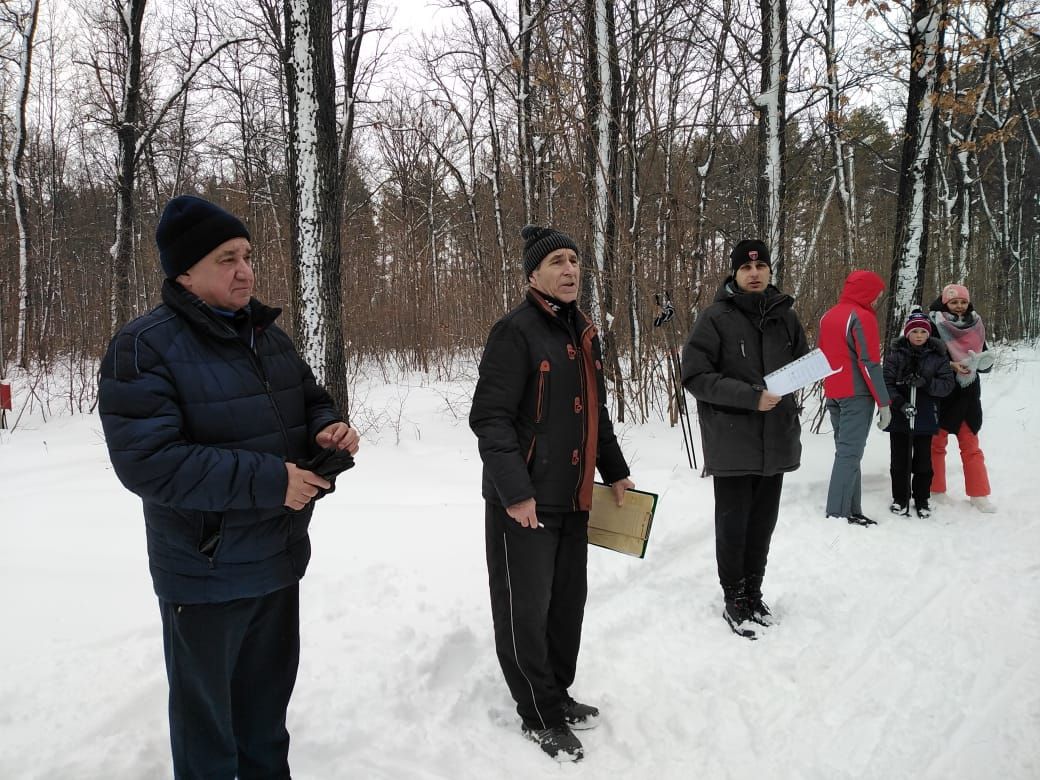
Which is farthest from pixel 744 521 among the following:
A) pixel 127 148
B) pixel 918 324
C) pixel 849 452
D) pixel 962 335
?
pixel 127 148

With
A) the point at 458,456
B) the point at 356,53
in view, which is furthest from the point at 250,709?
the point at 356,53

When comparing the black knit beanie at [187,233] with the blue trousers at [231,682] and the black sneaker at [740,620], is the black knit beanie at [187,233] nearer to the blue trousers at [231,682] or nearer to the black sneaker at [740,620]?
the blue trousers at [231,682]

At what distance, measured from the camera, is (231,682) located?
75.5 inches

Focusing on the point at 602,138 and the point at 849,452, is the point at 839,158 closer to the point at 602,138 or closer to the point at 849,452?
the point at 602,138

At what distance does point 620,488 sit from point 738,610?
4.48 feet

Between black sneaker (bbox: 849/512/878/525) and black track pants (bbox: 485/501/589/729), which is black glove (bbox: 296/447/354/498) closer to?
black track pants (bbox: 485/501/589/729)

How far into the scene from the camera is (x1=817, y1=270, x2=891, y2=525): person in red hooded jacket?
4.86 metres

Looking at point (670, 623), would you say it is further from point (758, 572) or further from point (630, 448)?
point (630, 448)

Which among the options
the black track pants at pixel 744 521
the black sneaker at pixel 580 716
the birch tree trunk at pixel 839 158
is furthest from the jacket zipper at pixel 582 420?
the birch tree trunk at pixel 839 158

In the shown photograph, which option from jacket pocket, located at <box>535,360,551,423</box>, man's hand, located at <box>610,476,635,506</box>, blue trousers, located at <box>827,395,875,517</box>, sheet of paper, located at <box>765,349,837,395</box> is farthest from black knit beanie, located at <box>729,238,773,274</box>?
blue trousers, located at <box>827,395,875,517</box>

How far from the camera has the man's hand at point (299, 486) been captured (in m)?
1.69

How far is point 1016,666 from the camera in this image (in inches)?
117

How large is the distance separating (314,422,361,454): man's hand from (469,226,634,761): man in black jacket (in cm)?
57

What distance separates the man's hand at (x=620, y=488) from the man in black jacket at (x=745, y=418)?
848 mm
